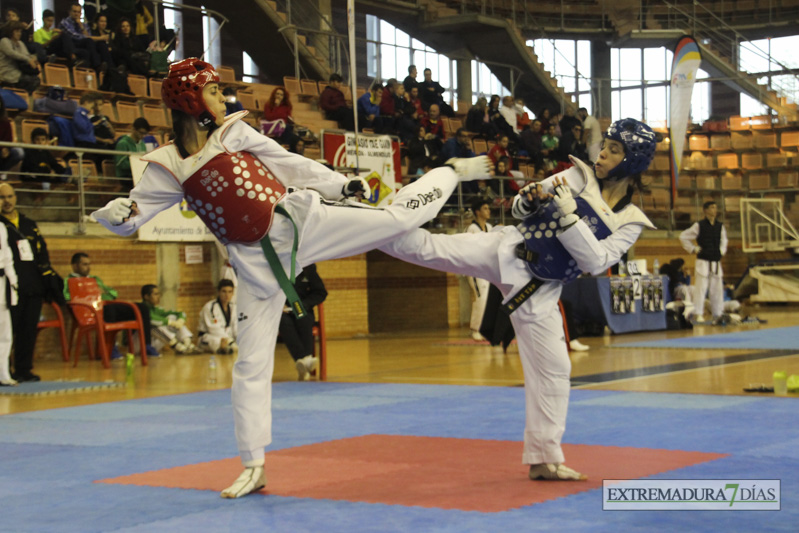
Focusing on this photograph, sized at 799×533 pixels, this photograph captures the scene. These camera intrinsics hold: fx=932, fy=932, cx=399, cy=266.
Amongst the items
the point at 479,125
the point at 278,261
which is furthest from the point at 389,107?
the point at 278,261

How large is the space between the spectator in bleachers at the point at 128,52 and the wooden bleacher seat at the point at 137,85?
0.19 meters

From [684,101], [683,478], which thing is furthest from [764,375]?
[684,101]

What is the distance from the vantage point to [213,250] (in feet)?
52.9


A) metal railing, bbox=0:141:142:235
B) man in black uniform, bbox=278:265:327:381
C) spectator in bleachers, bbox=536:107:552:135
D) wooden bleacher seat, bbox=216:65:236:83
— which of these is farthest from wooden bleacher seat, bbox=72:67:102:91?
spectator in bleachers, bbox=536:107:552:135

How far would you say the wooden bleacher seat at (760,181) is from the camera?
29344mm

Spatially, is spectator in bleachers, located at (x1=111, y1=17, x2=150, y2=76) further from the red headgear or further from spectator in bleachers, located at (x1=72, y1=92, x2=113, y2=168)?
the red headgear

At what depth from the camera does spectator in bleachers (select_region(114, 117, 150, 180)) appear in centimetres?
1462

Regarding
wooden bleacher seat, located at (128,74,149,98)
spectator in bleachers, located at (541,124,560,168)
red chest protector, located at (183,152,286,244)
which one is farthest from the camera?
spectator in bleachers, located at (541,124,560,168)

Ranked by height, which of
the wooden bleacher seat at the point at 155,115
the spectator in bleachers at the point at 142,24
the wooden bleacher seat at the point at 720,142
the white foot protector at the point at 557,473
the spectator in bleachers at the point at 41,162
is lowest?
the white foot protector at the point at 557,473

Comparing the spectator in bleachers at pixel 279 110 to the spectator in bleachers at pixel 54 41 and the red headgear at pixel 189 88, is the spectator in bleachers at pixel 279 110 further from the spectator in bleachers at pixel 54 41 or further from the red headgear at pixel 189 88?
the red headgear at pixel 189 88

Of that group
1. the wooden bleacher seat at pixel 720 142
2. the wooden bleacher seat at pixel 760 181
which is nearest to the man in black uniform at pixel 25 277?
the wooden bleacher seat at pixel 760 181

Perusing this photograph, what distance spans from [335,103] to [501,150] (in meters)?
3.66

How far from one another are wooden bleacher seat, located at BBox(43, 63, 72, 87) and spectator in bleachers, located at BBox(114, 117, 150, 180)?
170 centimetres

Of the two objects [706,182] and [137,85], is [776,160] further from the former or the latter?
[137,85]
